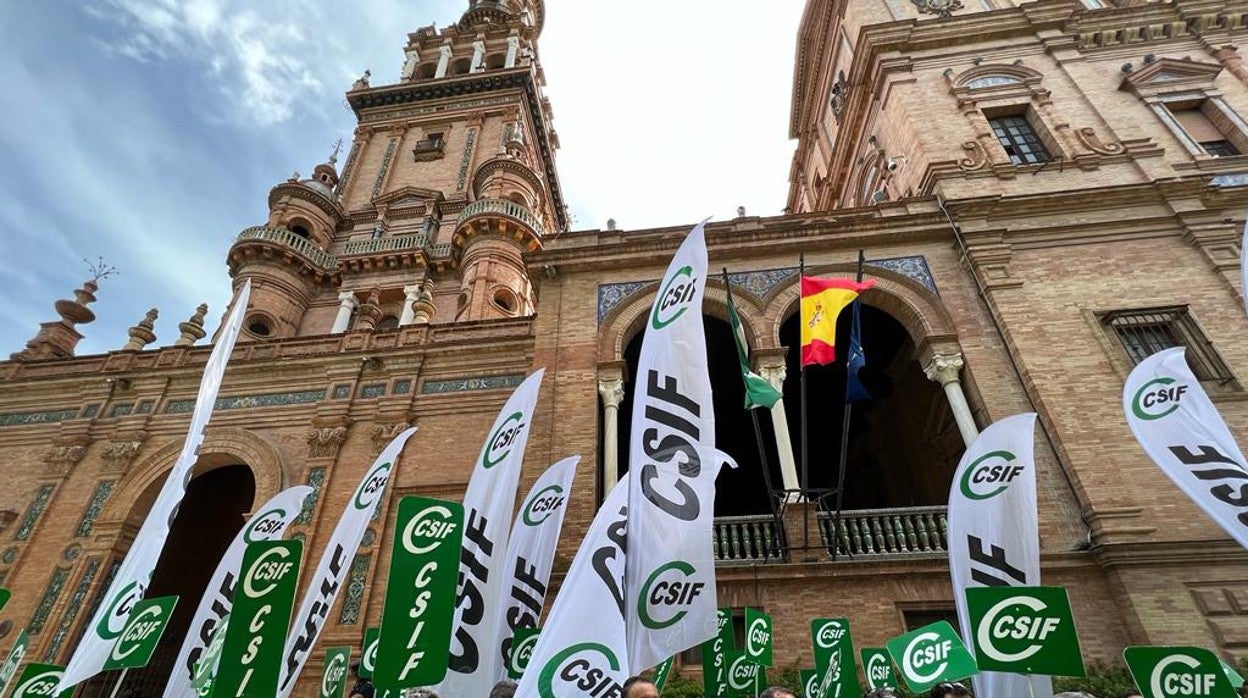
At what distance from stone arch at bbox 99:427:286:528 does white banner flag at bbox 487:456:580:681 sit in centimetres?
833

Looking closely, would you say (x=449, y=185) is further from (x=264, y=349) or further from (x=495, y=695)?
(x=495, y=695)

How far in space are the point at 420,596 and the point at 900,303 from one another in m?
10.1

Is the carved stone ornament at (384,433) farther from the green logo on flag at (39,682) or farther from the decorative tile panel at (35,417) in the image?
the decorative tile panel at (35,417)

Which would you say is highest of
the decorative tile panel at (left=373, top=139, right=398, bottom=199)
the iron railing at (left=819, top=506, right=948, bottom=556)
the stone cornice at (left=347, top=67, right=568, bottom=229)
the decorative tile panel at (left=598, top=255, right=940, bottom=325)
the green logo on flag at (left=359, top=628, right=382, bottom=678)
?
the stone cornice at (left=347, top=67, right=568, bottom=229)

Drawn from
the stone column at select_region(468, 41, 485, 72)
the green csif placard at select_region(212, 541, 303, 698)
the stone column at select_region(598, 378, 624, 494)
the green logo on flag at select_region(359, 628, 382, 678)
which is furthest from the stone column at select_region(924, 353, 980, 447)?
the stone column at select_region(468, 41, 485, 72)

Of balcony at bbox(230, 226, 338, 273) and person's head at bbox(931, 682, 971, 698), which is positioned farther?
balcony at bbox(230, 226, 338, 273)

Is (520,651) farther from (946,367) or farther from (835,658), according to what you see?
(946,367)

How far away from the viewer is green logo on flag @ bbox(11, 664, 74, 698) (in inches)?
223

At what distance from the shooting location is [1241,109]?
15.1 metres

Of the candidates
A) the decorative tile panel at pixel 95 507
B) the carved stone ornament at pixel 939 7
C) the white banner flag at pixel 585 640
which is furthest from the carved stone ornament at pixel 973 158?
the decorative tile panel at pixel 95 507

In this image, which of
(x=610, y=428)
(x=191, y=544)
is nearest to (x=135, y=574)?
(x=610, y=428)

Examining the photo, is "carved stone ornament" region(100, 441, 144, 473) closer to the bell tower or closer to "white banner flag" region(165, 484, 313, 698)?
the bell tower

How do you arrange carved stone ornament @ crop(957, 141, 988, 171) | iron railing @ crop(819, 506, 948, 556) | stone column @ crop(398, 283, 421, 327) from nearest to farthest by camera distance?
iron railing @ crop(819, 506, 948, 556), carved stone ornament @ crop(957, 141, 988, 171), stone column @ crop(398, 283, 421, 327)

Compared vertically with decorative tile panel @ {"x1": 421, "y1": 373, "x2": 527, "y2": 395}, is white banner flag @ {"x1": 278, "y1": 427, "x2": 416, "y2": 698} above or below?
below
